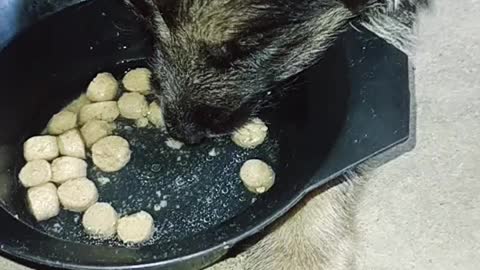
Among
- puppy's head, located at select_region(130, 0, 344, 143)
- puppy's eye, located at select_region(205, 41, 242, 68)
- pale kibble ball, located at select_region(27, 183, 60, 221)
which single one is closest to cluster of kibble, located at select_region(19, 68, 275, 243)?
pale kibble ball, located at select_region(27, 183, 60, 221)

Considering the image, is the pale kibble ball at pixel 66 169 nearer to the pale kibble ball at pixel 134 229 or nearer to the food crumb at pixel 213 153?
the pale kibble ball at pixel 134 229

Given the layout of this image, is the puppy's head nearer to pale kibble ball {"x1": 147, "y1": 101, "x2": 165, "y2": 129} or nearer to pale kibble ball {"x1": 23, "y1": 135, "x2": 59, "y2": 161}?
pale kibble ball {"x1": 147, "y1": 101, "x2": 165, "y2": 129}

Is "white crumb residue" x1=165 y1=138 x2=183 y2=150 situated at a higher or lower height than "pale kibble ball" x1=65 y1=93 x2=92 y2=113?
lower

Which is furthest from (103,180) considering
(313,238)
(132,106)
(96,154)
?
(313,238)

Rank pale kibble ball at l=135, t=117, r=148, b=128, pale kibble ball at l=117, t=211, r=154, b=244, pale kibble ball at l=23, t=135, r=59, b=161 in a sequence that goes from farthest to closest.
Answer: pale kibble ball at l=135, t=117, r=148, b=128 → pale kibble ball at l=23, t=135, r=59, b=161 → pale kibble ball at l=117, t=211, r=154, b=244

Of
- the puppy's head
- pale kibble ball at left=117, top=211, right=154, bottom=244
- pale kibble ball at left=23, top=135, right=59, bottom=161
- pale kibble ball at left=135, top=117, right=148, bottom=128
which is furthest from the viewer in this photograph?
pale kibble ball at left=135, top=117, right=148, bottom=128

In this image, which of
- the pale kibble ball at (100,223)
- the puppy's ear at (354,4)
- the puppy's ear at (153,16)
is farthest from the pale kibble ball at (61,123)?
the puppy's ear at (354,4)

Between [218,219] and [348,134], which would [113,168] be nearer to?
[218,219]

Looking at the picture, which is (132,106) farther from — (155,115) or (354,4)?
(354,4)
